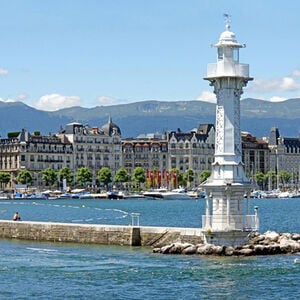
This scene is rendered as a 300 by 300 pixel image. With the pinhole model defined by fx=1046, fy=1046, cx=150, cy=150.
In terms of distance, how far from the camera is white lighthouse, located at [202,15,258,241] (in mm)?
49969

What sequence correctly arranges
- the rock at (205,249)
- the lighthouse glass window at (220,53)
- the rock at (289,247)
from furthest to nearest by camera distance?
the lighthouse glass window at (220,53) < the rock at (289,247) < the rock at (205,249)

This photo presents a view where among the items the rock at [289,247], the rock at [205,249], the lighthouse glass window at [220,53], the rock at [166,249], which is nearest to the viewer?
the rock at [205,249]

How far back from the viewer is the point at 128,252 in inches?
2095

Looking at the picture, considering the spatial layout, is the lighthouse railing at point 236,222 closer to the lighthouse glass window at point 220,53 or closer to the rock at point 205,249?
the rock at point 205,249

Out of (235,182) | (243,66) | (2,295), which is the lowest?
(2,295)

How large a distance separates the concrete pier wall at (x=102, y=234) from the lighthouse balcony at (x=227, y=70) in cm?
786

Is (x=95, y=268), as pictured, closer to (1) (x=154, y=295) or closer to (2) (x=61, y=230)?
(1) (x=154, y=295)

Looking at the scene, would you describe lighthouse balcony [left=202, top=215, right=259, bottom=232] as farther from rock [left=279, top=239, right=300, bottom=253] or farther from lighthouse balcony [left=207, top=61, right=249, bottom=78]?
lighthouse balcony [left=207, top=61, right=249, bottom=78]

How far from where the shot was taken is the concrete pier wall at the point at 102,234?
53.7 metres

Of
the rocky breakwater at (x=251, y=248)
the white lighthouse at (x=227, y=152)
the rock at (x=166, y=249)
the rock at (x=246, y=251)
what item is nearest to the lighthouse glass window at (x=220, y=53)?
the white lighthouse at (x=227, y=152)

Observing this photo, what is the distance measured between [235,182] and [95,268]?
27.2 feet

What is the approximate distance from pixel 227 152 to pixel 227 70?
399 centimetres

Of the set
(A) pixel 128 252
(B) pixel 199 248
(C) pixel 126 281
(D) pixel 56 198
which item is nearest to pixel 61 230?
(A) pixel 128 252

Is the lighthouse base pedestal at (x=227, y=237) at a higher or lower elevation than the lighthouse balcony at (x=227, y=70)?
lower
